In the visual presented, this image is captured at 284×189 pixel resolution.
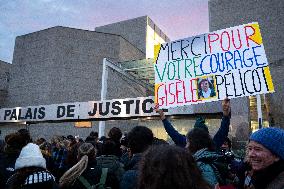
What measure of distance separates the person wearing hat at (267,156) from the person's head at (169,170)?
1.15 meters

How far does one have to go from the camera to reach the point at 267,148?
8.49ft

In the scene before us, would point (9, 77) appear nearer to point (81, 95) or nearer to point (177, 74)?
point (81, 95)

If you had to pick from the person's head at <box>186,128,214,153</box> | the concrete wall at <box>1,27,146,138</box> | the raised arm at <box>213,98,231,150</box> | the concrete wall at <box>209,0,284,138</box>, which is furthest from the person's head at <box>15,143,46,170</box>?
the concrete wall at <box>1,27,146,138</box>

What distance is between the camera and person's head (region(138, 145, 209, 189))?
151 cm

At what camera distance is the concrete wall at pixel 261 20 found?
16.6 metres

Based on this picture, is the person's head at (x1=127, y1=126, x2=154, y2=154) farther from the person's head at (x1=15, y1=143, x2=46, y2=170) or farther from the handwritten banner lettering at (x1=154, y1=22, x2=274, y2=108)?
the handwritten banner lettering at (x1=154, y1=22, x2=274, y2=108)

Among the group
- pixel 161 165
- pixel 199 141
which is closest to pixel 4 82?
pixel 199 141

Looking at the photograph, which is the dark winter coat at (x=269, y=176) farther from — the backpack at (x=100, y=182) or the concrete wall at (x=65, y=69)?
the concrete wall at (x=65, y=69)

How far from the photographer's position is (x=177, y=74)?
5855mm

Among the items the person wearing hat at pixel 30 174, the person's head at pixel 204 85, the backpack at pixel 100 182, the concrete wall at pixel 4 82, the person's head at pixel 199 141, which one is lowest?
the backpack at pixel 100 182

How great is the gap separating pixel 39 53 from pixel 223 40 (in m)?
24.6

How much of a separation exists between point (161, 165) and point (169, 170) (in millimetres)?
49

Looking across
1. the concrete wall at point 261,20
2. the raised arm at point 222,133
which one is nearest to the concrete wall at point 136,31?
the concrete wall at point 261,20

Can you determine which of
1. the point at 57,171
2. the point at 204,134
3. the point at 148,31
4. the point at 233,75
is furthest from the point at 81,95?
the point at 204,134
